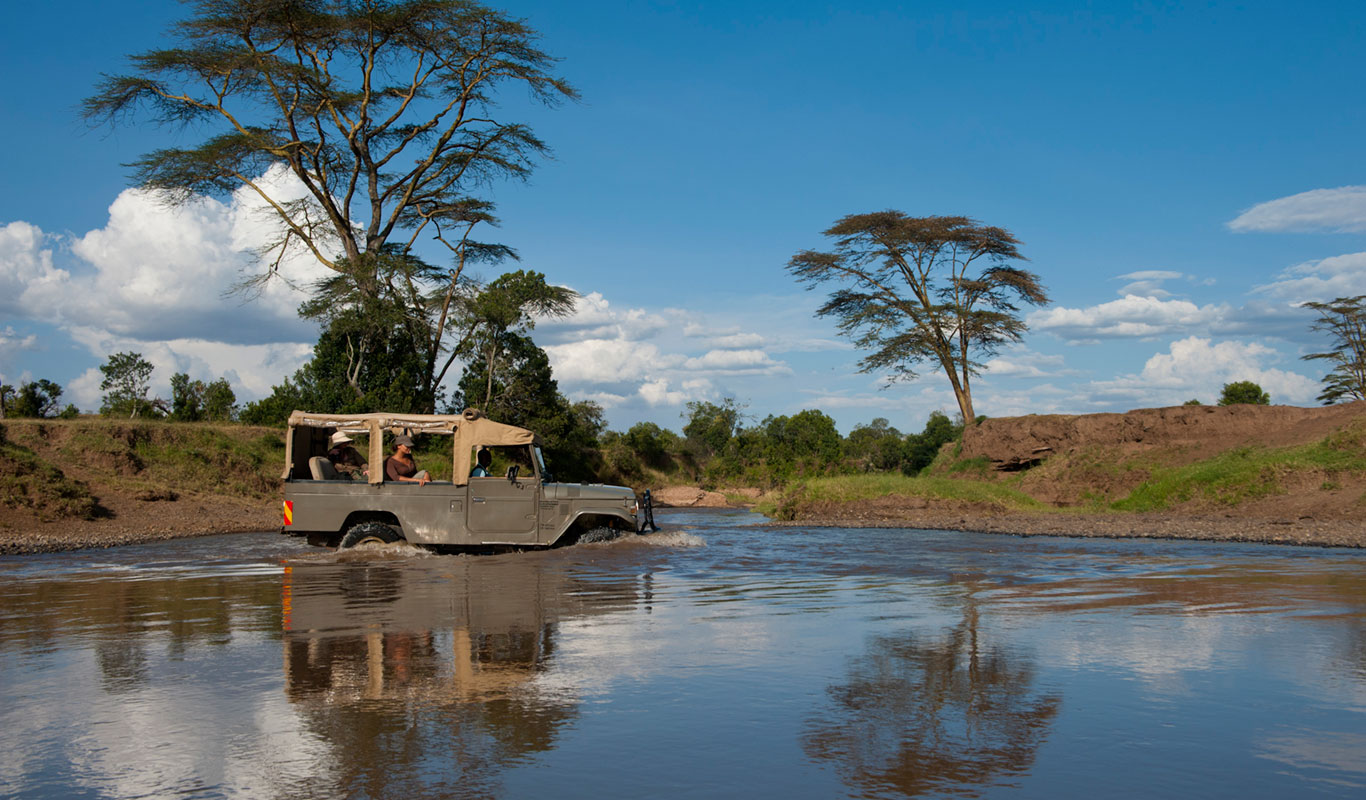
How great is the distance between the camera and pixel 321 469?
533 inches

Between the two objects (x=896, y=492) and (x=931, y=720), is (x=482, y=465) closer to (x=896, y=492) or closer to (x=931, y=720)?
(x=931, y=720)

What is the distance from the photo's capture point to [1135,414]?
29688 mm

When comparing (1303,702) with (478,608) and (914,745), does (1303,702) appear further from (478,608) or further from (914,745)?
(478,608)

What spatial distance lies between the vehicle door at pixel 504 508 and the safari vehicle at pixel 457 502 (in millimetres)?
14

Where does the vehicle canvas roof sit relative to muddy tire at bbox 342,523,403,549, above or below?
above

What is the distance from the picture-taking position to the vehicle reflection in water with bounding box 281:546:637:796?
13.2 feet

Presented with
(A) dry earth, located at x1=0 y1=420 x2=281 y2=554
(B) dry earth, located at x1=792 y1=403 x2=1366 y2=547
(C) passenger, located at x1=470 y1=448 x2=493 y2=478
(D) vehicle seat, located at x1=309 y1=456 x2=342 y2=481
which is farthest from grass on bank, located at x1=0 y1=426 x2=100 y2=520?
(B) dry earth, located at x1=792 y1=403 x2=1366 y2=547

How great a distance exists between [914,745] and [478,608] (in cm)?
516

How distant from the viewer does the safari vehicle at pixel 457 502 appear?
43.3ft

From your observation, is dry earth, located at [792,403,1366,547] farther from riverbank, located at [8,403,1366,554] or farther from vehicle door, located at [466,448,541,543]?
vehicle door, located at [466,448,541,543]

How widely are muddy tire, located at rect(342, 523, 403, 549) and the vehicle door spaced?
115 cm

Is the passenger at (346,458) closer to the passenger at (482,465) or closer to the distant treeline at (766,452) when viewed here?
the passenger at (482,465)

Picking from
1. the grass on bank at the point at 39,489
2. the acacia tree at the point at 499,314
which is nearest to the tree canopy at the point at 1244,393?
the acacia tree at the point at 499,314

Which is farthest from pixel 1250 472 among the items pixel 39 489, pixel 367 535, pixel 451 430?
pixel 39 489
